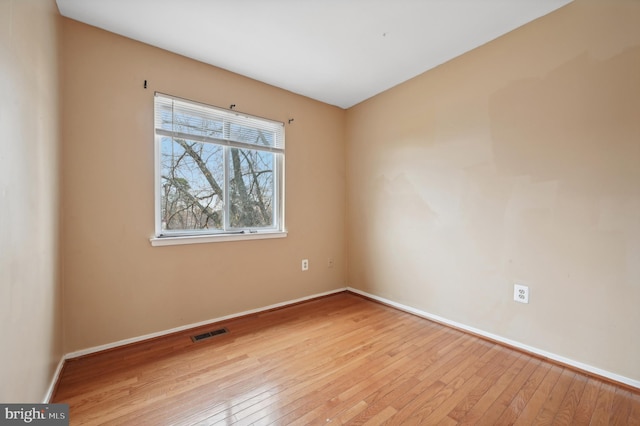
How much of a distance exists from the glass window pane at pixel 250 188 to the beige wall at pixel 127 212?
286 mm

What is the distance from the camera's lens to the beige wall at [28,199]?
1.04 meters

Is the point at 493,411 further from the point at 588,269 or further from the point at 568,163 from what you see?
the point at 568,163

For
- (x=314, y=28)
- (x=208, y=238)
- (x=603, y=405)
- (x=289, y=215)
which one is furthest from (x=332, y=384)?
(x=314, y=28)

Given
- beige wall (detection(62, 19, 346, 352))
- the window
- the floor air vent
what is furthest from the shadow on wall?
the floor air vent

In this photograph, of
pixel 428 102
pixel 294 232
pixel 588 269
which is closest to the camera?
pixel 588 269

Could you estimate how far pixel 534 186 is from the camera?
6.65 feet

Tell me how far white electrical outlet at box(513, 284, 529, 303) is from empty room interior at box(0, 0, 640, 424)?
0.01 metres

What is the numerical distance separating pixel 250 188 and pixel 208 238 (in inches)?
28.6

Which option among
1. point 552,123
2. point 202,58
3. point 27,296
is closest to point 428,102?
point 552,123

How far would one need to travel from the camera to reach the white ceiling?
6.09 feet

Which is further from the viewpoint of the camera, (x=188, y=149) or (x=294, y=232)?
(x=294, y=232)

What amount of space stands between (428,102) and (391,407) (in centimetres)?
269

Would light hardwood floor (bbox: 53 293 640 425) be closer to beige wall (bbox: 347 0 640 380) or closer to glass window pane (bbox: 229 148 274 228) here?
beige wall (bbox: 347 0 640 380)

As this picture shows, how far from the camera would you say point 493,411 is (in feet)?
4.84
